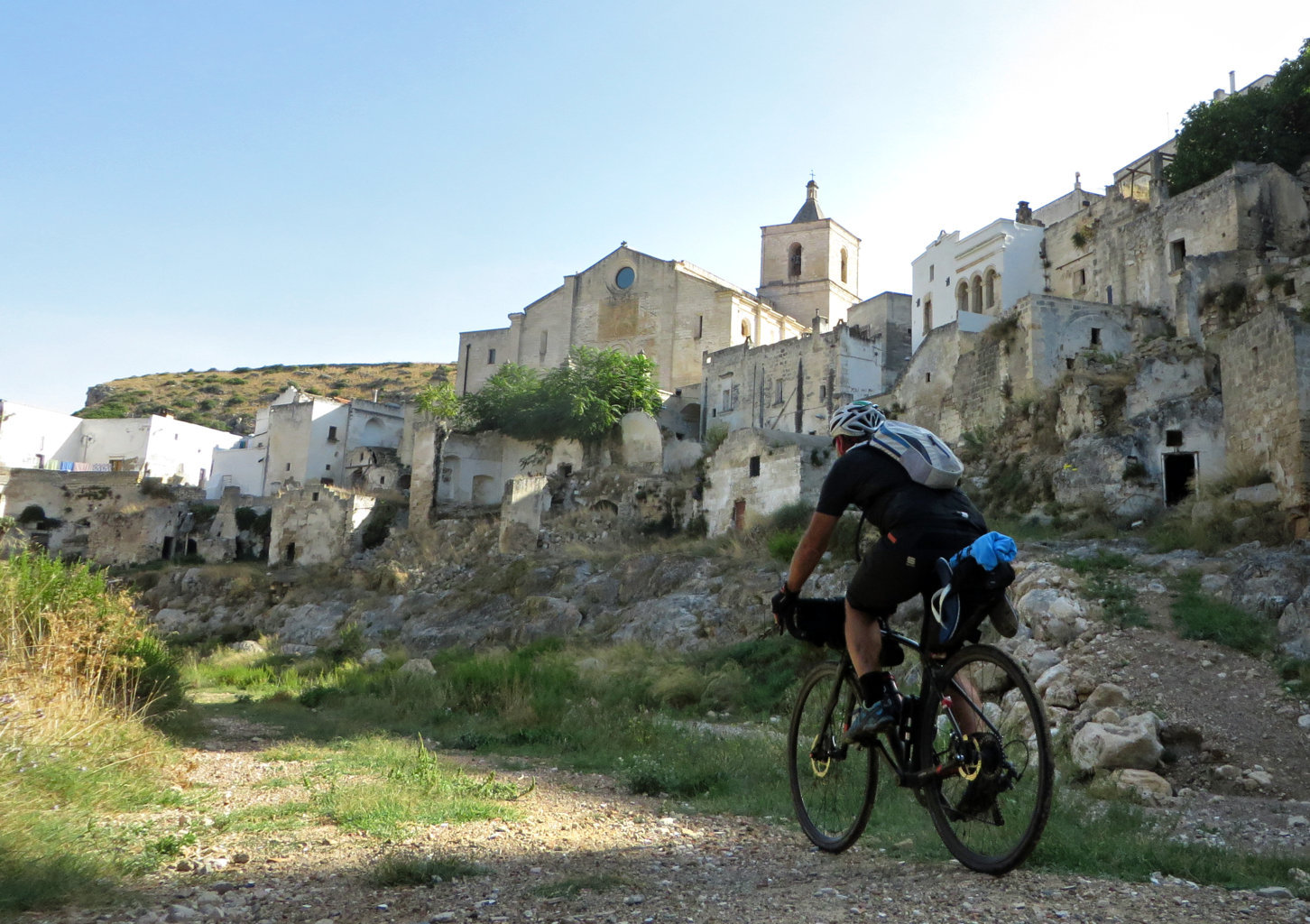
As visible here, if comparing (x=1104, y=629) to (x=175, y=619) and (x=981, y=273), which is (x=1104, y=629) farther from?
(x=175, y=619)

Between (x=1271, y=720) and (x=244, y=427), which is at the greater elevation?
(x=244, y=427)

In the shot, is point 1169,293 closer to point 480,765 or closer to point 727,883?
point 480,765

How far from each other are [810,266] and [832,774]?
5031 cm

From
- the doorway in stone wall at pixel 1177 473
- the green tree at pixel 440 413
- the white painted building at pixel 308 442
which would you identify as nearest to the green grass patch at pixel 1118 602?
→ the doorway in stone wall at pixel 1177 473

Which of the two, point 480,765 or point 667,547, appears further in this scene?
point 667,547

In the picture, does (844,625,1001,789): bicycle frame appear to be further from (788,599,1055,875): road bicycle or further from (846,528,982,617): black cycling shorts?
(846,528,982,617): black cycling shorts

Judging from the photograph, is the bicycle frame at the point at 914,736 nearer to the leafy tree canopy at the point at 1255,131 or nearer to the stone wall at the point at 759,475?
the stone wall at the point at 759,475

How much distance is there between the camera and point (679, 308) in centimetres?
4972

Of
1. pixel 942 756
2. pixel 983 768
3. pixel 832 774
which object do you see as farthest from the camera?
pixel 832 774

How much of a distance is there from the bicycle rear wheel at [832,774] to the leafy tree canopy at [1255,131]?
30.6 meters

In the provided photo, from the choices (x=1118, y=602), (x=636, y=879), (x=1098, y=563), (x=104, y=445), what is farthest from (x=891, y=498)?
(x=104, y=445)

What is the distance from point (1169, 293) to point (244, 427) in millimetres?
67089

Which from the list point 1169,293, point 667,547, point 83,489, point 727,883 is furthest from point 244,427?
point 727,883

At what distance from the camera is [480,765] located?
8.82 meters
